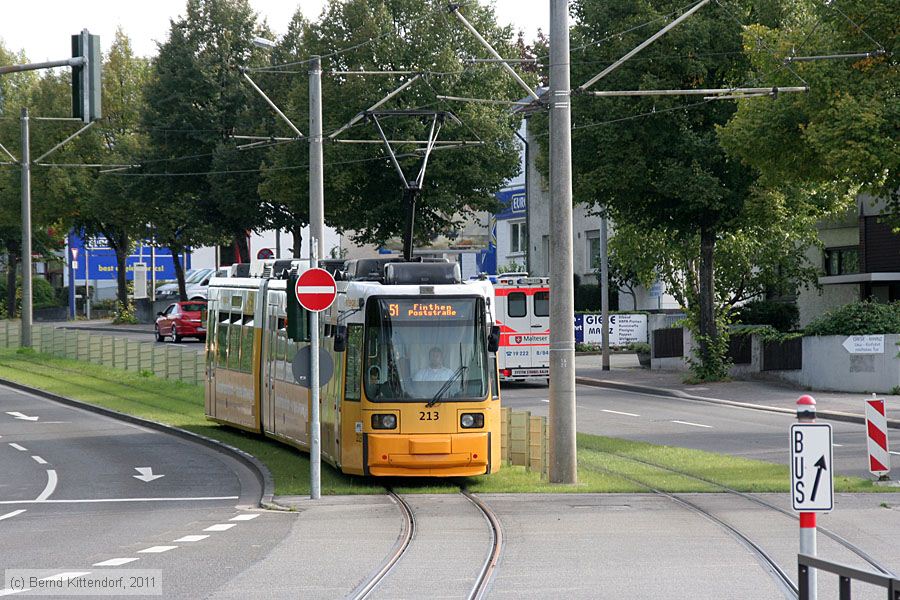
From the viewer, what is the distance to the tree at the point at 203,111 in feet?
207

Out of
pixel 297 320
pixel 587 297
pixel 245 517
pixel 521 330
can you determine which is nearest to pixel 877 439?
pixel 297 320

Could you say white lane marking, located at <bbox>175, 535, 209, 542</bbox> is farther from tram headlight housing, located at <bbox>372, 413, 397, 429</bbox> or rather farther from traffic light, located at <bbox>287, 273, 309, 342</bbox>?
tram headlight housing, located at <bbox>372, 413, 397, 429</bbox>

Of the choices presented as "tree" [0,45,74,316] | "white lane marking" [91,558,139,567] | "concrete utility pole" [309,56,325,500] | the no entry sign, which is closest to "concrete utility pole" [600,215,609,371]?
"concrete utility pole" [309,56,325,500]

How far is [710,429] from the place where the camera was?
2722 centimetres

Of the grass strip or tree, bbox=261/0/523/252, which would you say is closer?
the grass strip

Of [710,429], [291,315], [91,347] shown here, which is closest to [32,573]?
[291,315]

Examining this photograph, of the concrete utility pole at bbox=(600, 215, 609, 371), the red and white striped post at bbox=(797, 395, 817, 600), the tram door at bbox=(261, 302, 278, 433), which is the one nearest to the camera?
the red and white striped post at bbox=(797, 395, 817, 600)

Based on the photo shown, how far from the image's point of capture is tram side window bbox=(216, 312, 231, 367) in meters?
27.6

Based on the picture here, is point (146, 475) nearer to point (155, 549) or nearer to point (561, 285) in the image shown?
point (561, 285)

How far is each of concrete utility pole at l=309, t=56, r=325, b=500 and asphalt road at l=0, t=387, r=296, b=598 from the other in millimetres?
947

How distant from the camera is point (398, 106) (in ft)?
172

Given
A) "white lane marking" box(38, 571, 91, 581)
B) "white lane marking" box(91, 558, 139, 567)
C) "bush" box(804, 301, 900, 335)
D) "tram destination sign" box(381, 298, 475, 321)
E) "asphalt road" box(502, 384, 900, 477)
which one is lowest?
"asphalt road" box(502, 384, 900, 477)

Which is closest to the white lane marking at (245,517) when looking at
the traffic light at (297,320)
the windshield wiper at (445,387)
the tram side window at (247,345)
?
the traffic light at (297,320)

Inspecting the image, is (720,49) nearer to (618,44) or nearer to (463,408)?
(618,44)
